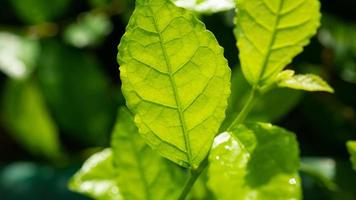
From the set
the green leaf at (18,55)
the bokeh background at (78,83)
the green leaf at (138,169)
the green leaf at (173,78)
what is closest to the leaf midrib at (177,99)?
the green leaf at (173,78)

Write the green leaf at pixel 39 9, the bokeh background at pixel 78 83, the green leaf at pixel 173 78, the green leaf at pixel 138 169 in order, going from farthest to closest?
1. the green leaf at pixel 39 9
2. the bokeh background at pixel 78 83
3. the green leaf at pixel 138 169
4. the green leaf at pixel 173 78

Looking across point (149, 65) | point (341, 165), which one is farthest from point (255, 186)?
point (341, 165)

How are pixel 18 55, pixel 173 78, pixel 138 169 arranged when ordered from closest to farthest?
pixel 173 78 < pixel 138 169 < pixel 18 55

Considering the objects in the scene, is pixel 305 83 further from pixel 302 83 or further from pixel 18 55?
pixel 18 55

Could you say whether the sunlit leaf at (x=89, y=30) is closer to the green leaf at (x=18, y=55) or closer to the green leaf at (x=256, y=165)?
the green leaf at (x=18, y=55)

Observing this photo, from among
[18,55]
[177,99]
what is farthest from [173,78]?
[18,55]

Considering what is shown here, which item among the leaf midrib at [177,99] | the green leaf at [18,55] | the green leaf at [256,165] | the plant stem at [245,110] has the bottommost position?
the green leaf at [18,55]
